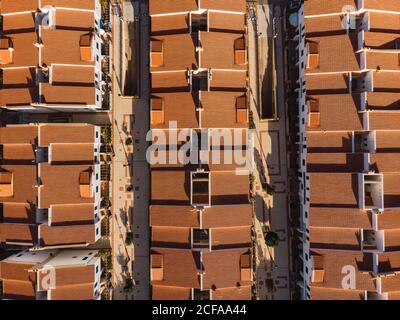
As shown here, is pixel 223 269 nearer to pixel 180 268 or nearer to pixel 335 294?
pixel 180 268

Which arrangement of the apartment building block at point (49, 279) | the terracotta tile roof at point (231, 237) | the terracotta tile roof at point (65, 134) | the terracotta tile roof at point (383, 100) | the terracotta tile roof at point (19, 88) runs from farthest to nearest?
the terracotta tile roof at point (231, 237) < the terracotta tile roof at point (19, 88) < the terracotta tile roof at point (383, 100) < the terracotta tile roof at point (65, 134) < the apartment building block at point (49, 279)

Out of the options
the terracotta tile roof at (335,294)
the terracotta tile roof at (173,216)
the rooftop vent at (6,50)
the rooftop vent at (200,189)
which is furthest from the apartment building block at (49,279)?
the terracotta tile roof at (335,294)

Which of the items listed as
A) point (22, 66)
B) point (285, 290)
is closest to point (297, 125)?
point (285, 290)

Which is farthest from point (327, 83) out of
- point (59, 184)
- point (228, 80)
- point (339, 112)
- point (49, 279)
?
point (49, 279)

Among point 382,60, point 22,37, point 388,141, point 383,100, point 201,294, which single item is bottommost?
point 201,294

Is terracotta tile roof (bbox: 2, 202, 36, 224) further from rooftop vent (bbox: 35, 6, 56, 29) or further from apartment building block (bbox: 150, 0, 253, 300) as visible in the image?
rooftop vent (bbox: 35, 6, 56, 29)

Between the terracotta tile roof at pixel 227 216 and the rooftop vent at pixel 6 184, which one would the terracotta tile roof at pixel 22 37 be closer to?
the rooftop vent at pixel 6 184

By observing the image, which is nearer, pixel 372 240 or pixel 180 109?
pixel 372 240

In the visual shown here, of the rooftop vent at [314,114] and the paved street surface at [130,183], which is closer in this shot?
the rooftop vent at [314,114]

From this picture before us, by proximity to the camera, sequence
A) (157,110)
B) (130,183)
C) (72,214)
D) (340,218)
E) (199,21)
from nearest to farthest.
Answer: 1. (340,218)
2. (72,214)
3. (157,110)
4. (199,21)
5. (130,183)
